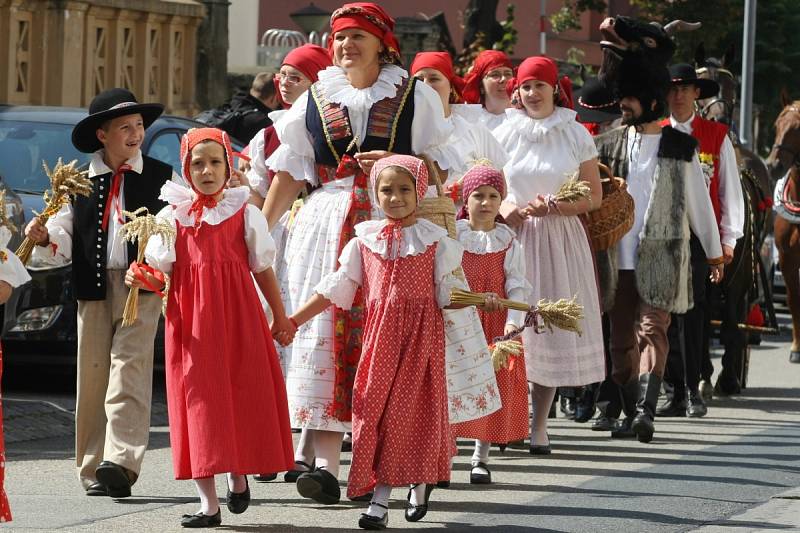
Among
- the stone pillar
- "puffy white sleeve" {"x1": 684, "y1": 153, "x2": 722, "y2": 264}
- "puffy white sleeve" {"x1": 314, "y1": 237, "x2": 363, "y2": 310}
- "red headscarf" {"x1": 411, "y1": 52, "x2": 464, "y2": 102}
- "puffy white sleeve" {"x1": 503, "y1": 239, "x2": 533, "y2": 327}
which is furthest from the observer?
the stone pillar

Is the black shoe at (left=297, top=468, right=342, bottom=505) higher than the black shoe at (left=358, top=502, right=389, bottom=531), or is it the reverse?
the black shoe at (left=297, top=468, right=342, bottom=505)

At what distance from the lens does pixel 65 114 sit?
1295cm

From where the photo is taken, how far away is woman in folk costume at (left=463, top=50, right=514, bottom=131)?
12.0m

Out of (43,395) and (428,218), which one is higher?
(428,218)

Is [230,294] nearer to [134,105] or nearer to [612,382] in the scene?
[134,105]

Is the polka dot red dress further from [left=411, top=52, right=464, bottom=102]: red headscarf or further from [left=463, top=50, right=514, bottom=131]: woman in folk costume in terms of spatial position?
[left=463, top=50, right=514, bottom=131]: woman in folk costume

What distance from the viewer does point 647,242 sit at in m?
11.4

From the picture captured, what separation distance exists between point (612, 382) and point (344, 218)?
12.3 feet

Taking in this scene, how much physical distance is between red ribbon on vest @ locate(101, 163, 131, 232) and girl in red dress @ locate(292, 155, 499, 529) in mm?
1079

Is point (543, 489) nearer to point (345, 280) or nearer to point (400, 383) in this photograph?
point (400, 383)

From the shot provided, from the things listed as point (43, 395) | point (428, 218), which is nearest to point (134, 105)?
point (428, 218)

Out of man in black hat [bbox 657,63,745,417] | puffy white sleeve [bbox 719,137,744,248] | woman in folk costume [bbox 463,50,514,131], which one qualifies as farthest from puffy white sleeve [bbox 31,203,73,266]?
puffy white sleeve [bbox 719,137,744,248]

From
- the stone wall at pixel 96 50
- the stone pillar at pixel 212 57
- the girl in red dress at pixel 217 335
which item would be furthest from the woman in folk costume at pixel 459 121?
the stone pillar at pixel 212 57

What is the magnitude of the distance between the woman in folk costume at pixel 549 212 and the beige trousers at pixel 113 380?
2.71m
